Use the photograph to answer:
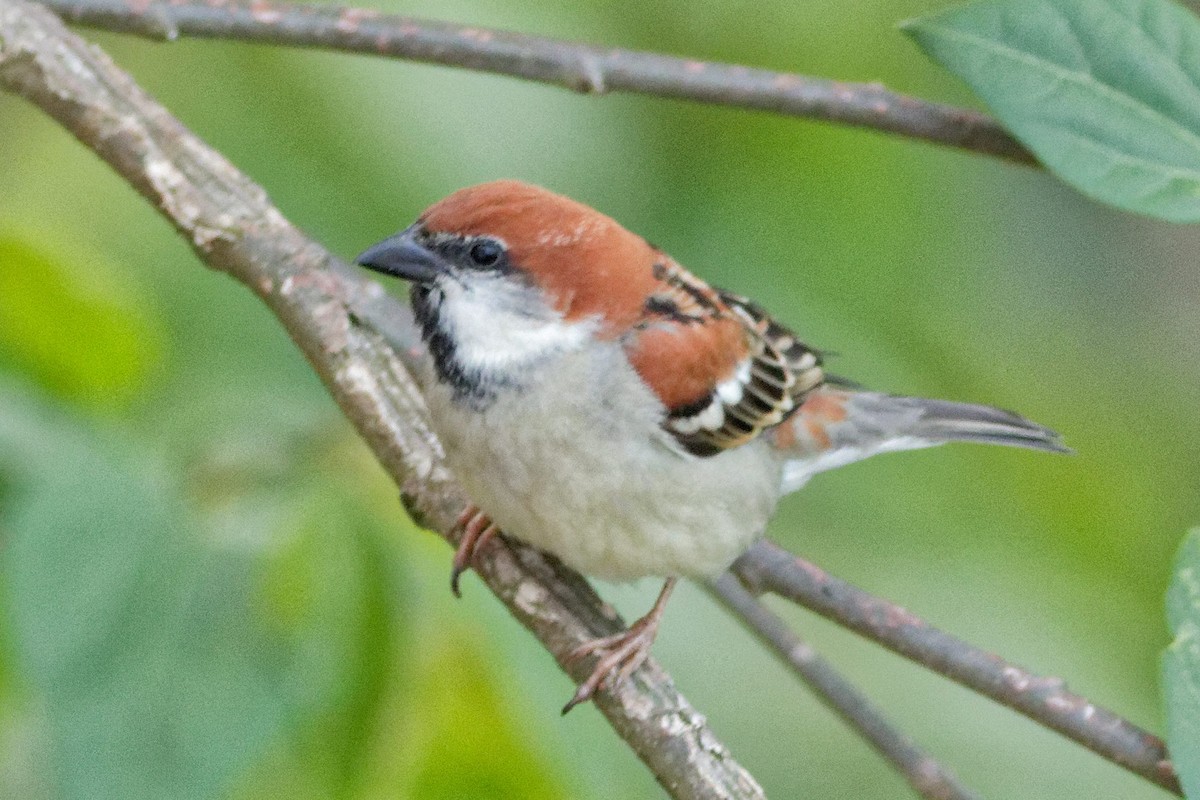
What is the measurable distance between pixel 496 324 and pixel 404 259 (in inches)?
7.9

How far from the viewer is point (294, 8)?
239 centimetres

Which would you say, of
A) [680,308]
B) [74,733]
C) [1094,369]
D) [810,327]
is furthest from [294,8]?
[1094,369]

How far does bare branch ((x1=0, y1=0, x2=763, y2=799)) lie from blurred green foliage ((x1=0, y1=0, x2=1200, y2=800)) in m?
0.10

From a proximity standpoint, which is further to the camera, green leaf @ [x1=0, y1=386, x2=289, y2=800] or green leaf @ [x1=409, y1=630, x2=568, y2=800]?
green leaf @ [x1=409, y1=630, x2=568, y2=800]

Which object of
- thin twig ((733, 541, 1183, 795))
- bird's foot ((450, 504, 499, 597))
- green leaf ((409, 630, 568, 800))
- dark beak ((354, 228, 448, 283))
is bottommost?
thin twig ((733, 541, 1183, 795))

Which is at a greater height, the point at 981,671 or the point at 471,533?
the point at 471,533

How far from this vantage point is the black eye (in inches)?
86.8

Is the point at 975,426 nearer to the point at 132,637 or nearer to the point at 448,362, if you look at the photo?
the point at 448,362

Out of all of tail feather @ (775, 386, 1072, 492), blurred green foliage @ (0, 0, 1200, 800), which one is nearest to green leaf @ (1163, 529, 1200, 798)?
blurred green foliage @ (0, 0, 1200, 800)

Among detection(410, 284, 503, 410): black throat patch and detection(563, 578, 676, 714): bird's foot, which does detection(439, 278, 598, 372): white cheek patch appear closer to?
detection(410, 284, 503, 410): black throat patch

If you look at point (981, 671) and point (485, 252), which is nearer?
point (981, 671)

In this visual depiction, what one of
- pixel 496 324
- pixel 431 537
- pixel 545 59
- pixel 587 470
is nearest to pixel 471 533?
pixel 431 537

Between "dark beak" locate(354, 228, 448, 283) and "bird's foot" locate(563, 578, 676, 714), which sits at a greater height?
"dark beak" locate(354, 228, 448, 283)

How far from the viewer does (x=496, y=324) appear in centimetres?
228
